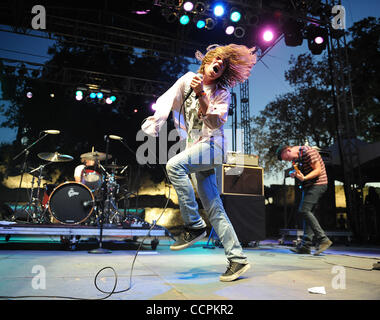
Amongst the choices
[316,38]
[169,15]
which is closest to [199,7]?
[169,15]

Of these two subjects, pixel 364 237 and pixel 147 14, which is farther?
pixel 147 14

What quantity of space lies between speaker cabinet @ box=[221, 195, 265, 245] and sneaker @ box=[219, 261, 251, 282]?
3.19m

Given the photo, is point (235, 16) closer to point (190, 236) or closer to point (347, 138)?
point (347, 138)

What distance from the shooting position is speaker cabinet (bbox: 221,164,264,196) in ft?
19.2

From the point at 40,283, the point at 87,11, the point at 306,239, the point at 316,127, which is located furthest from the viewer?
the point at 316,127

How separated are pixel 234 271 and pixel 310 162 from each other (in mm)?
3382

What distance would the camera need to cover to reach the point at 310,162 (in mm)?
5156

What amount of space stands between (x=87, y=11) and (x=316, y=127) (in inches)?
639

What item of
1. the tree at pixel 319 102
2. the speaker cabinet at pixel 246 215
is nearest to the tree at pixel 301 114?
the tree at pixel 319 102

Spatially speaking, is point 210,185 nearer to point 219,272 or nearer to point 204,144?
point 204,144

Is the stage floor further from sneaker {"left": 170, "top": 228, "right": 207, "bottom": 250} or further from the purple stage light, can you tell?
the purple stage light

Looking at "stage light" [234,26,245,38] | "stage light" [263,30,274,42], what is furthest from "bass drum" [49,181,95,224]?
"stage light" [263,30,274,42]
